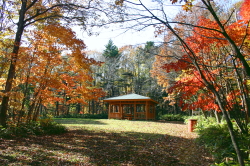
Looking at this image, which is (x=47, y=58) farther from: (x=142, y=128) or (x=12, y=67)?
(x=142, y=128)

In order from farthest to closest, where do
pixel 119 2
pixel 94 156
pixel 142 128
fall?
1. pixel 142 128
2. pixel 94 156
3. pixel 119 2

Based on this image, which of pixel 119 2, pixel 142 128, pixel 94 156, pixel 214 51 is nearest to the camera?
pixel 119 2

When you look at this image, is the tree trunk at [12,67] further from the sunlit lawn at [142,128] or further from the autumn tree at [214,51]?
the autumn tree at [214,51]

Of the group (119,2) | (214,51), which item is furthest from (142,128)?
(119,2)

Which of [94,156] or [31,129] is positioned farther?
[31,129]

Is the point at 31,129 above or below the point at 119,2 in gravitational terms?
below

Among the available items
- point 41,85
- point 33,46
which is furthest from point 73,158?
point 33,46

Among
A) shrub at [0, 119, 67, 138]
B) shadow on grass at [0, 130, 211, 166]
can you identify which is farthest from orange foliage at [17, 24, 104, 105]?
shadow on grass at [0, 130, 211, 166]

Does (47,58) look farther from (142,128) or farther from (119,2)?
(142,128)

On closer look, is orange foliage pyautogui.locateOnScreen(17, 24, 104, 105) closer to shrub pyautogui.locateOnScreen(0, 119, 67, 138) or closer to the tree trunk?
the tree trunk

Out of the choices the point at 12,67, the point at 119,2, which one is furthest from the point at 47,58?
the point at 119,2

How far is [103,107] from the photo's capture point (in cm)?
3266

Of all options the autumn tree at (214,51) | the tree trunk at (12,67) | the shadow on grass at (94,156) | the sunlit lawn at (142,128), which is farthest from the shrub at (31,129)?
the autumn tree at (214,51)

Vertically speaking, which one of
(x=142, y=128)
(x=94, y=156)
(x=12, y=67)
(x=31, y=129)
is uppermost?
(x=12, y=67)
